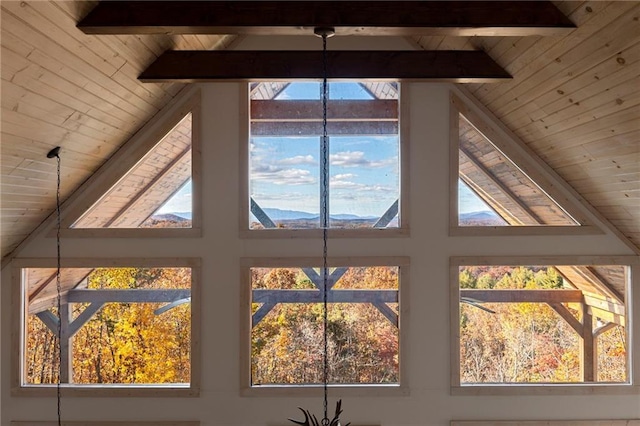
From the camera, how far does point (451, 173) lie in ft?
16.9

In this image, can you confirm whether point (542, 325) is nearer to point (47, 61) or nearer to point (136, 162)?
point (136, 162)

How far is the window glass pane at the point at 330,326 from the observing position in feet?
17.1

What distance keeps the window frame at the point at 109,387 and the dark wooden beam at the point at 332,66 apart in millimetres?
2028

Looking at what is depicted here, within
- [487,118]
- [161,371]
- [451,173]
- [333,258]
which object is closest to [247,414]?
[161,371]

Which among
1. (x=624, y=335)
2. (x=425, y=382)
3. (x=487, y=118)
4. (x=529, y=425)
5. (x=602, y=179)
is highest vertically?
(x=487, y=118)

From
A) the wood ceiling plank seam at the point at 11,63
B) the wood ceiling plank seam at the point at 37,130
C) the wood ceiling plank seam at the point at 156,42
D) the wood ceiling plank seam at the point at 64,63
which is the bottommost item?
the wood ceiling plank seam at the point at 37,130

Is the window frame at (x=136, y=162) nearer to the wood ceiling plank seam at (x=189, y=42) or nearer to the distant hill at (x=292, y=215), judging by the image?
the wood ceiling plank seam at (x=189, y=42)

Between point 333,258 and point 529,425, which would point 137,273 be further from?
point 529,425

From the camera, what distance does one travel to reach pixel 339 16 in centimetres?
319

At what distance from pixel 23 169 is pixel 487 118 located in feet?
14.8

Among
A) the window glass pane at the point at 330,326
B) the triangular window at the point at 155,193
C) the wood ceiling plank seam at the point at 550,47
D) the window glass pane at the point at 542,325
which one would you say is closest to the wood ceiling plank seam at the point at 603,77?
the wood ceiling plank seam at the point at 550,47

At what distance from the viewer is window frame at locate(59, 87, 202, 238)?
5117 mm

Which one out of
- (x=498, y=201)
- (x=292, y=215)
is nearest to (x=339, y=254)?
(x=292, y=215)

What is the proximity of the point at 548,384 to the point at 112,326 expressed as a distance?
481cm
